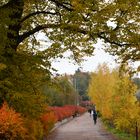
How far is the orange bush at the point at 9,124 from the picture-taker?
604 inches

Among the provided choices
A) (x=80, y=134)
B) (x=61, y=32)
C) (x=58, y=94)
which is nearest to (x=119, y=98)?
(x=80, y=134)

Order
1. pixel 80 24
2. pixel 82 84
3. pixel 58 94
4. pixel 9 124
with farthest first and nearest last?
1. pixel 82 84
2. pixel 58 94
3. pixel 80 24
4. pixel 9 124

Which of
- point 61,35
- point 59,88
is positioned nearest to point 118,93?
point 59,88

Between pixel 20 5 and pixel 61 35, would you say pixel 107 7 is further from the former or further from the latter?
pixel 20 5

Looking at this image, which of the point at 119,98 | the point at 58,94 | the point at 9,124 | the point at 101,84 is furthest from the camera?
the point at 58,94

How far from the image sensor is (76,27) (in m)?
17.8

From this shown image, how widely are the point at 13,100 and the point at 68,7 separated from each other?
412 cm

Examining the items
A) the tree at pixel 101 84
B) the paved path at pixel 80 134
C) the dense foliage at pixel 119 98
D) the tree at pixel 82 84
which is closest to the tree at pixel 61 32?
the dense foliage at pixel 119 98

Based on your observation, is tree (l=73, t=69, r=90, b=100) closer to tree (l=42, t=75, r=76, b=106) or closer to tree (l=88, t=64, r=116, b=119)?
tree (l=42, t=75, r=76, b=106)

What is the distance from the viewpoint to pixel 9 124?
51.0ft

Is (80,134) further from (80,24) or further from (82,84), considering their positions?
(82,84)

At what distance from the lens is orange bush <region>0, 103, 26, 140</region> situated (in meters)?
15.3

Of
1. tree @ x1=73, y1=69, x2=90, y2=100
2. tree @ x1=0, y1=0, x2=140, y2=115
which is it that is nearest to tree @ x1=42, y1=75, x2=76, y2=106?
tree @ x1=0, y1=0, x2=140, y2=115

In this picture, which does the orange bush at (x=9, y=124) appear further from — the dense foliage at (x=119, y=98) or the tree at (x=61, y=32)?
the dense foliage at (x=119, y=98)
